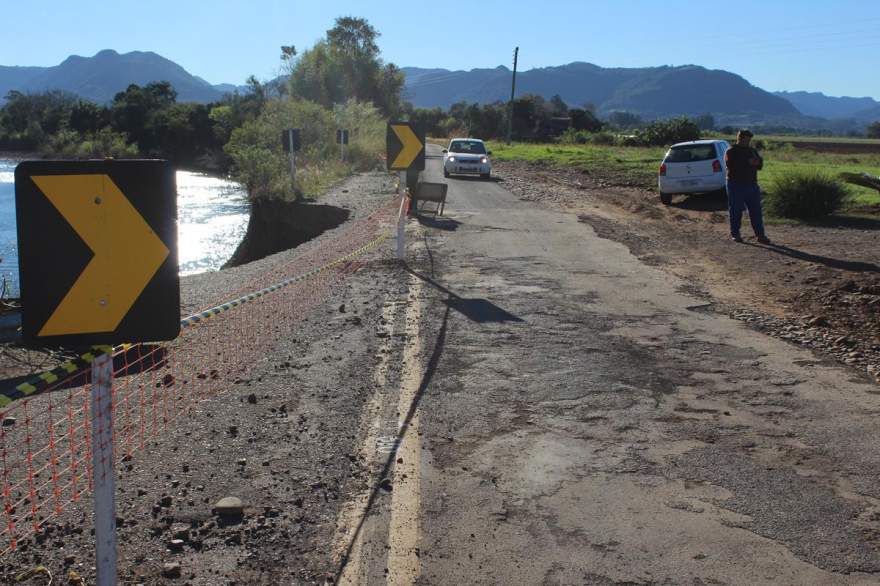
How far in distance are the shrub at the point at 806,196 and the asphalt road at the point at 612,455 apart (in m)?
10.5

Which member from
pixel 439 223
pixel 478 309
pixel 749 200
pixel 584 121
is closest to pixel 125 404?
pixel 478 309

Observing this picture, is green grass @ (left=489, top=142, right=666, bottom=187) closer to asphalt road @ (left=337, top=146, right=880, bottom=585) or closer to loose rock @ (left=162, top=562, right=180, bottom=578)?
asphalt road @ (left=337, top=146, right=880, bottom=585)

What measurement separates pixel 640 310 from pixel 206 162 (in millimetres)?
78462

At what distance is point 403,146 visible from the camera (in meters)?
12.4

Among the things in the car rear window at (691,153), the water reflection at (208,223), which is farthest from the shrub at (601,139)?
the car rear window at (691,153)

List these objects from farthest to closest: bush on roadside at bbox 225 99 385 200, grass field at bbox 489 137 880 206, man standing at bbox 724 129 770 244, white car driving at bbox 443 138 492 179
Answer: white car driving at bbox 443 138 492 179 < bush on roadside at bbox 225 99 385 200 < grass field at bbox 489 137 880 206 < man standing at bbox 724 129 770 244

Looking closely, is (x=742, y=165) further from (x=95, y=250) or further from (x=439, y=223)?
(x=95, y=250)

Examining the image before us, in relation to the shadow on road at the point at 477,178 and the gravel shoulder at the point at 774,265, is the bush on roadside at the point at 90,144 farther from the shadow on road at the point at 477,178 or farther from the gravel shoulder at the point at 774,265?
the gravel shoulder at the point at 774,265

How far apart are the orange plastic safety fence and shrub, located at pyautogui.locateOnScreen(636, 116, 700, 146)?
5240 cm

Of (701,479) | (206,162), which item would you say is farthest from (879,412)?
(206,162)

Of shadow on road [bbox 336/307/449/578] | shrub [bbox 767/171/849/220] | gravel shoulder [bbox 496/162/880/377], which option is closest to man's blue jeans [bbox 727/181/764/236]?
gravel shoulder [bbox 496/162/880/377]

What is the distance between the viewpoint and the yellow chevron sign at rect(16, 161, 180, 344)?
2758mm

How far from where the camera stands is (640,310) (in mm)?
9195

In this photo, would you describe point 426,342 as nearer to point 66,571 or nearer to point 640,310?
point 640,310
